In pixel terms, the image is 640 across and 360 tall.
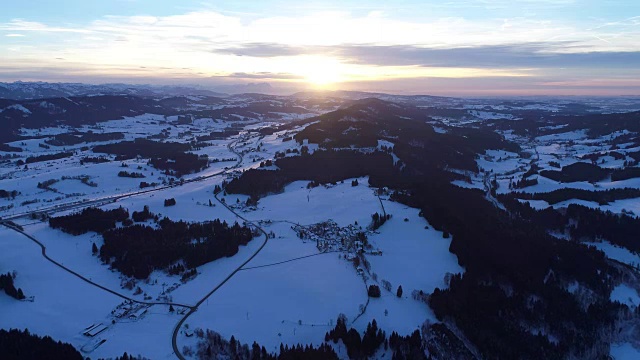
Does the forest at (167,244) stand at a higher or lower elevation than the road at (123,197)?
higher

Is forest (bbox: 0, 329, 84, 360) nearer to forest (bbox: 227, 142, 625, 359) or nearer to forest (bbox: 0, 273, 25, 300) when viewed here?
forest (bbox: 0, 273, 25, 300)

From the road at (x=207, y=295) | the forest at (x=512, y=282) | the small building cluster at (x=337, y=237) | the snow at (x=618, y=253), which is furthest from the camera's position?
the snow at (x=618, y=253)

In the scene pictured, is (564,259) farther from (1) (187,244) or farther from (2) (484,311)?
(1) (187,244)

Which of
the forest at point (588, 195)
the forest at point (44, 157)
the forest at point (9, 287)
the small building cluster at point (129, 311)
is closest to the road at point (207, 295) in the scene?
the small building cluster at point (129, 311)

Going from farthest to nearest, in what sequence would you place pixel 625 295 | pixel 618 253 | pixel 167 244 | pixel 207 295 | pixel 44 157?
pixel 44 157, pixel 618 253, pixel 167 244, pixel 625 295, pixel 207 295

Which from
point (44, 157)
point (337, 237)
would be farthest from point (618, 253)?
point (44, 157)

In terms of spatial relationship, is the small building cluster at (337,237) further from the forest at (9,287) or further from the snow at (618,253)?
the snow at (618,253)

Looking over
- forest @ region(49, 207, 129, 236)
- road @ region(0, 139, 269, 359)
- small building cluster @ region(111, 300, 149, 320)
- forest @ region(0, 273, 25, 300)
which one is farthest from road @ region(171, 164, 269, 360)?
forest @ region(49, 207, 129, 236)

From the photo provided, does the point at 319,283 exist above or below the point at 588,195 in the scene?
below

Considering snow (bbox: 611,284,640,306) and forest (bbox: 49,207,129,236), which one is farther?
forest (bbox: 49,207,129,236)

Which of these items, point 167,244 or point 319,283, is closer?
point 319,283

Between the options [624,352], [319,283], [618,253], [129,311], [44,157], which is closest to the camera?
[624,352]

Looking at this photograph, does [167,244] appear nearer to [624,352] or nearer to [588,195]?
[624,352]
